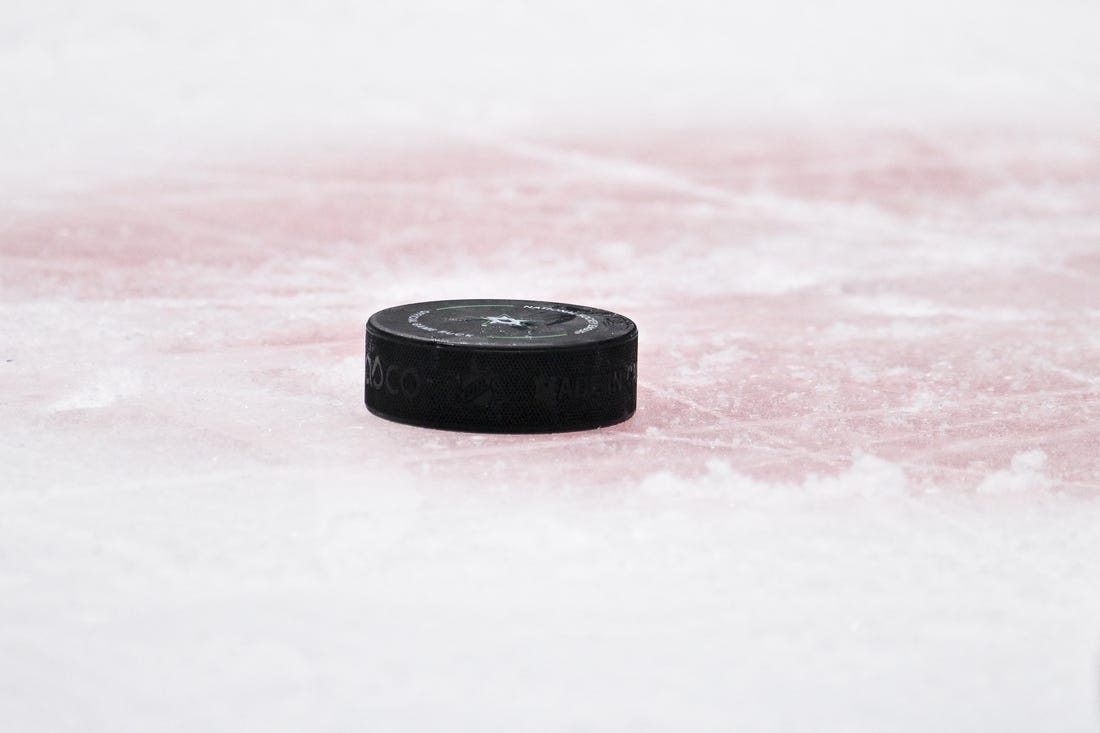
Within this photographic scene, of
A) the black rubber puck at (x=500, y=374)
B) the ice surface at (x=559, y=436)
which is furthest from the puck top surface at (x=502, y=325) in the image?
the ice surface at (x=559, y=436)

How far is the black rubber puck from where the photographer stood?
3.40 m

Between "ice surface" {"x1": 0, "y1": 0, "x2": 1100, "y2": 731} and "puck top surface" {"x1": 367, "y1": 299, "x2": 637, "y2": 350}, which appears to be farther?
"puck top surface" {"x1": 367, "y1": 299, "x2": 637, "y2": 350}

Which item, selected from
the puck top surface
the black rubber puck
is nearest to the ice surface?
the black rubber puck

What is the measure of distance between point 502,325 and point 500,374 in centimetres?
28

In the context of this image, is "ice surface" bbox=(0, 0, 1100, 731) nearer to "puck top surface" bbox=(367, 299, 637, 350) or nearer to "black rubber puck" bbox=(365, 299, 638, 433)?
"black rubber puck" bbox=(365, 299, 638, 433)

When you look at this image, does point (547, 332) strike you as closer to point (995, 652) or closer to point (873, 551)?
point (873, 551)

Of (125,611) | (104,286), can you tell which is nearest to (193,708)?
(125,611)

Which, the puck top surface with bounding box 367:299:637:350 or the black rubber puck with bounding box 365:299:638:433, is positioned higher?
the puck top surface with bounding box 367:299:637:350

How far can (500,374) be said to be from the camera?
3.40 m

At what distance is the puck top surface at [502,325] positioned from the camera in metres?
3.43

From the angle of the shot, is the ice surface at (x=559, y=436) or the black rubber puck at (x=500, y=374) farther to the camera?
the black rubber puck at (x=500, y=374)

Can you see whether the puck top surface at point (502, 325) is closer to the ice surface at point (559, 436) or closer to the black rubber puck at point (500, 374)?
the black rubber puck at point (500, 374)

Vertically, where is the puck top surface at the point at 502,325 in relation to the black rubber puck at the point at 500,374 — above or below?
above

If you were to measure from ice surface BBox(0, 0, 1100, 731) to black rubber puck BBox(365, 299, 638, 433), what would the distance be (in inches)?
2.5
